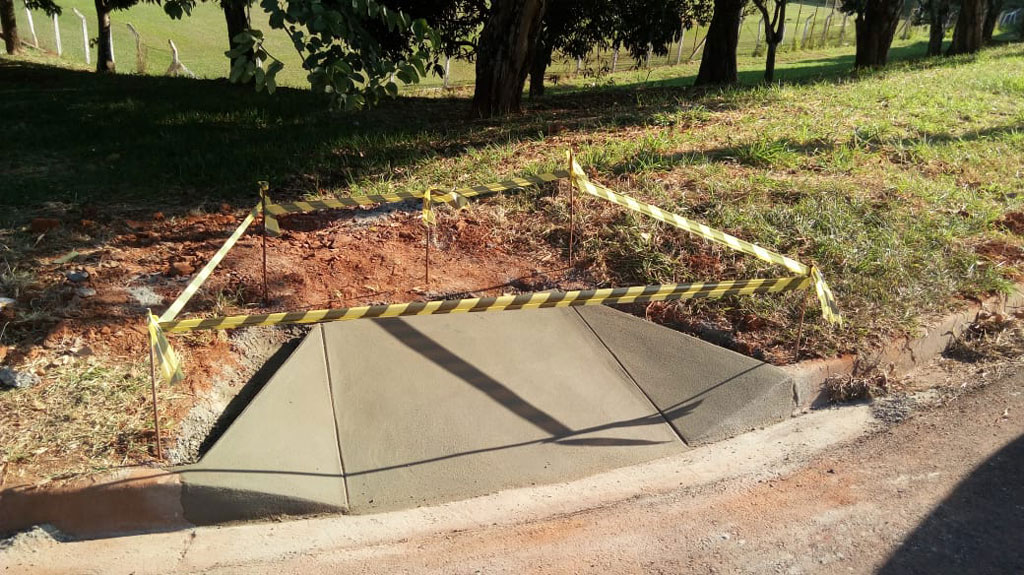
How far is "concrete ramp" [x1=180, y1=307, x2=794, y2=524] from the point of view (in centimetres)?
422

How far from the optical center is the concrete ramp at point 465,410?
422 centimetres

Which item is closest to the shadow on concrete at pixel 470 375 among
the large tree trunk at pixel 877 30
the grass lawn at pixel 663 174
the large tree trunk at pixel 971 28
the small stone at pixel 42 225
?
the grass lawn at pixel 663 174

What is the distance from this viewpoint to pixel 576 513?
4.10 meters

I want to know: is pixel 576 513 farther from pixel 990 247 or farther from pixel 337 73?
pixel 990 247

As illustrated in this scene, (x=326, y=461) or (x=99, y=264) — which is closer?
(x=326, y=461)

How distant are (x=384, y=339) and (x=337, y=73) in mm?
1840

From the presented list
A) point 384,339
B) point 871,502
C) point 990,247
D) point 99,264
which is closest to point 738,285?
point 871,502

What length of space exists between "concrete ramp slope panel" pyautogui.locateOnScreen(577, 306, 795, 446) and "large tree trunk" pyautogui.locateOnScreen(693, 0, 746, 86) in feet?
28.0

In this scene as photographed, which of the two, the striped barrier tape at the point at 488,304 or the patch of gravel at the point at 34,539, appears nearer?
the patch of gravel at the point at 34,539

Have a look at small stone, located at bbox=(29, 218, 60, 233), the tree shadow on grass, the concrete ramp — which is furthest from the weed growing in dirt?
the tree shadow on grass

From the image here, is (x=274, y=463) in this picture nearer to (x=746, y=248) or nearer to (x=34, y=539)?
(x=34, y=539)

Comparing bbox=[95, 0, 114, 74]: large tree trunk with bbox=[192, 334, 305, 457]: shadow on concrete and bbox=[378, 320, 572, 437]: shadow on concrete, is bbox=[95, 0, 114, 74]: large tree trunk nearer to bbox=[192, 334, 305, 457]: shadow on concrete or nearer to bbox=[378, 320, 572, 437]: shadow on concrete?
bbox=[192, 334, 305, 457]: shadow on concrete

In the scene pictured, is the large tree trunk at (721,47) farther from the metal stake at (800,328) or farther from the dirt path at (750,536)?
the dirt path at (750,536)

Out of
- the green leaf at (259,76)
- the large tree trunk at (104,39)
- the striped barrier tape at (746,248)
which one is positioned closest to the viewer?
the striped barrier tape at (746,248)
